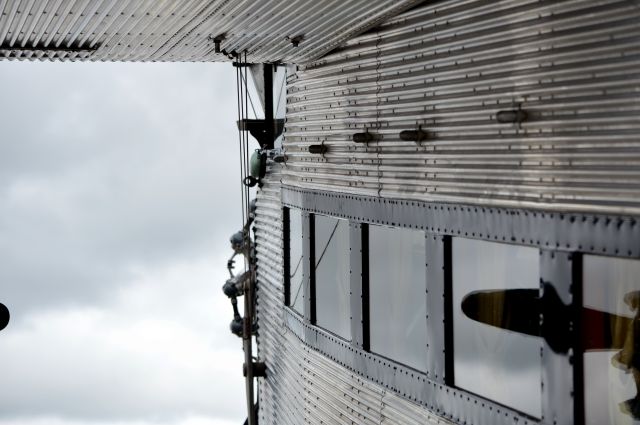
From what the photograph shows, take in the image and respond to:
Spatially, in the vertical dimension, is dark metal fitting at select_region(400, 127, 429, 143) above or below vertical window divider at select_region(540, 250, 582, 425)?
above

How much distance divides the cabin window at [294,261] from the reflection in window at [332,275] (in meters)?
0.58

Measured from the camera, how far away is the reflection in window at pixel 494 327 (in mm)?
6402

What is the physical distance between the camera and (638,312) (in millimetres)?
5578

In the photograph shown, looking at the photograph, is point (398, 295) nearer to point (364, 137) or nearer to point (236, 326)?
point (364, 137)

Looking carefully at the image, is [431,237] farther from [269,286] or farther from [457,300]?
[269,286]

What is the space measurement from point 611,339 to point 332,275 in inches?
183

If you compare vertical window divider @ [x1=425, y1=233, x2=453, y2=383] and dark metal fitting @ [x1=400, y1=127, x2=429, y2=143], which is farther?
dark metal fitting @ [x1=400, y1=127, x2=429, y2=143]

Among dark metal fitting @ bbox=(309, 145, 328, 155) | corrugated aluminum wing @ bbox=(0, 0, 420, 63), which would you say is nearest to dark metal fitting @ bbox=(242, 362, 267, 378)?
dark metal fitting @ bbox=(309, 145, 328, 155)

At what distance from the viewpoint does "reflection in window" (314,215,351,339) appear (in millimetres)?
9672

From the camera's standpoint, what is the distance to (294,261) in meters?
11.5

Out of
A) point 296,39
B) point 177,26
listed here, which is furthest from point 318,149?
point 177,26

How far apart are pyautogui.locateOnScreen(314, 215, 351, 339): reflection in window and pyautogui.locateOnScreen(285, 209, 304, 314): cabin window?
58 cm

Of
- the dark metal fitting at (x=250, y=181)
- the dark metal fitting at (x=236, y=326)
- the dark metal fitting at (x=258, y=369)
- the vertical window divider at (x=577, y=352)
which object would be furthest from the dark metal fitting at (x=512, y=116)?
the dark metal fitting at (x=236, y=326)

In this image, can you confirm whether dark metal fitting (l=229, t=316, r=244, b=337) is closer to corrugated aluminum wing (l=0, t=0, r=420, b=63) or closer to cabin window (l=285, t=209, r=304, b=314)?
cabin window (l=285, t=209, r=304, b=314)
